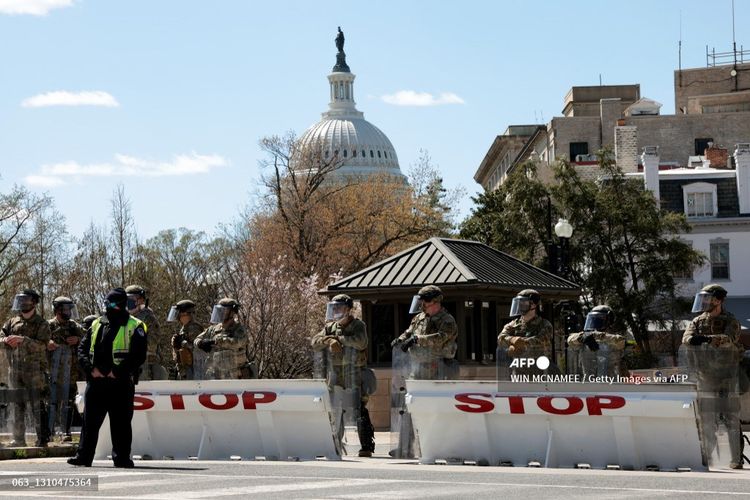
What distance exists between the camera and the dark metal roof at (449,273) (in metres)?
30.6

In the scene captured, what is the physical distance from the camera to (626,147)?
78.1m

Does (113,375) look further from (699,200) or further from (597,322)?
(699,200)

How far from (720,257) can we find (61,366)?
166 ft

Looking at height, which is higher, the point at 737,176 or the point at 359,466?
the point at 737,176

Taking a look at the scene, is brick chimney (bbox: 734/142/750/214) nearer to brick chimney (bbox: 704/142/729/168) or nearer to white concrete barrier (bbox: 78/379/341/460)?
brick chimney (bbox: 704/142/729/168)

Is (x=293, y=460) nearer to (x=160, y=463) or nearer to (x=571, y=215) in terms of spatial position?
(x=160, y=463)

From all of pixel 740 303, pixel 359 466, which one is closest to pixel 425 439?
pixel 359 466

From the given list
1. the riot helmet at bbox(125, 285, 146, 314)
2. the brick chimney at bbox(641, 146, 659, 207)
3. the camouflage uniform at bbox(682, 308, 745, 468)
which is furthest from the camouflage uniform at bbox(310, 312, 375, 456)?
the brick chimney at bbox(641, 146, 659, 207)

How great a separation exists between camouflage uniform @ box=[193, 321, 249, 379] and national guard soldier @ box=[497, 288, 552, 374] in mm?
3530

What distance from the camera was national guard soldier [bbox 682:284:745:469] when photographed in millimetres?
17422

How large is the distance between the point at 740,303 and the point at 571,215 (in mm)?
11626

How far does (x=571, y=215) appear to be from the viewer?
59.3m

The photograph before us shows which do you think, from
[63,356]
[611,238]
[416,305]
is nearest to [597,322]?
[416,305]

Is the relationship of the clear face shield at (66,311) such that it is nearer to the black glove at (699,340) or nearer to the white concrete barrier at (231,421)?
the white concrete barrier at (231,421)
